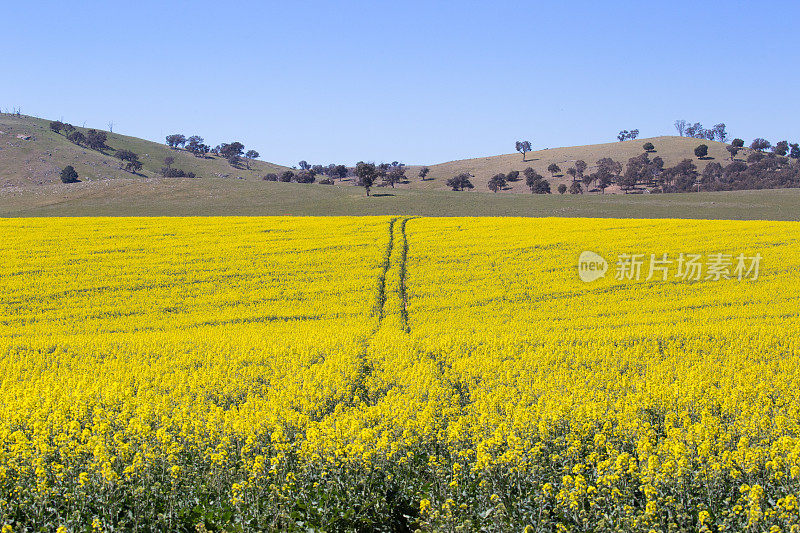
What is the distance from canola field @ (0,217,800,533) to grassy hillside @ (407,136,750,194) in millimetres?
85742

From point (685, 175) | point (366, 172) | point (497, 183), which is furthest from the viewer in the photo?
point (685, 175)

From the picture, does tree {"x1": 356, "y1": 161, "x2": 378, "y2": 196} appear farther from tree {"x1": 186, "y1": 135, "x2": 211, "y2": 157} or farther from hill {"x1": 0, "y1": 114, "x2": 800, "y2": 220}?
tree {"x1": 186, "y1": 135, "x2": 211, "y2": 157}

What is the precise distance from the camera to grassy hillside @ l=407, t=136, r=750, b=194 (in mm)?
120125

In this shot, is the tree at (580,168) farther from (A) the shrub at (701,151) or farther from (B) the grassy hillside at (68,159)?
(B) the grassy hillside at (68,159)

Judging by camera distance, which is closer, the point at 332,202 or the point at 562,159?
the point at 332,202

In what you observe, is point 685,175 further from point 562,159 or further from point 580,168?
point 562,159

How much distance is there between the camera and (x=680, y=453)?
8.32m

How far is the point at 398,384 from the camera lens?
14.0 meters

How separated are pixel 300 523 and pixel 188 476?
2.12m

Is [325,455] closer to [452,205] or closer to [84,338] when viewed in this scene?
[84,338]

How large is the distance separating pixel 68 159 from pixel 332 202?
76.1 metres

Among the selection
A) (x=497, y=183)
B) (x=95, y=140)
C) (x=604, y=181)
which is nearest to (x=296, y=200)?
(x=497, y=183)

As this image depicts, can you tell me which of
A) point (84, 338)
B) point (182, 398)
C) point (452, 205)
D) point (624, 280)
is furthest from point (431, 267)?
point (452, 205)

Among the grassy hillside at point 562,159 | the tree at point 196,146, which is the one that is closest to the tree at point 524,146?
the grassy hillside at point 562,159
